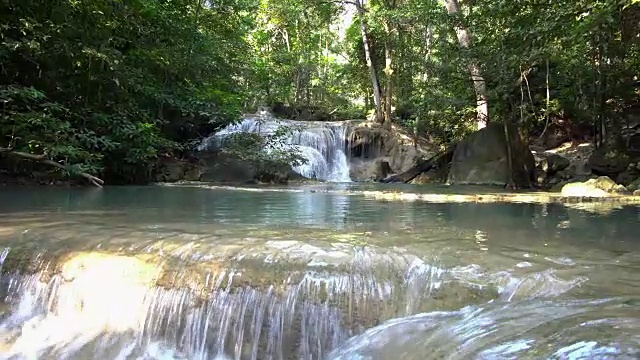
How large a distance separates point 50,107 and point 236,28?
968cm

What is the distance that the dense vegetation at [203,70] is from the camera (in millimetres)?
9328

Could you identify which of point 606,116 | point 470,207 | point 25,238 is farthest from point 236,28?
point 25,238

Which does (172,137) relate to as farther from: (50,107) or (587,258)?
(587,258)

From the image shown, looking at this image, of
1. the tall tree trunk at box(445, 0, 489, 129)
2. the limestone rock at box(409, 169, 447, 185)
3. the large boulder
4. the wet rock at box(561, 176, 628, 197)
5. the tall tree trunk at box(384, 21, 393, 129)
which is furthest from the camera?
the tall tree trunk at box(384, 21, 393, 129)

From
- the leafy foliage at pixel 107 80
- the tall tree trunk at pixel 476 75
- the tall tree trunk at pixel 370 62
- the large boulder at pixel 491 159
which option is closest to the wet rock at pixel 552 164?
the large boulder at pixel 491 159

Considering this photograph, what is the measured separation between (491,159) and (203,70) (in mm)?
8480

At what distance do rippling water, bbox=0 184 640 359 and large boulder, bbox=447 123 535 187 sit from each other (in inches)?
338

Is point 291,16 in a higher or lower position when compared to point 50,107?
higher

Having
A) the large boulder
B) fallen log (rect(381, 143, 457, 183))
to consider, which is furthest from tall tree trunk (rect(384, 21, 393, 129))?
the large boulder

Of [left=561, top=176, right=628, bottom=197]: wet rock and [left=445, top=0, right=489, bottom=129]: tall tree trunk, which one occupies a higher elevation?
[left=445, top=0, right=489, bottom=129]: tall tree trunk

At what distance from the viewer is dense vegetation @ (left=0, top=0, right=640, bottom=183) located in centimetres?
933

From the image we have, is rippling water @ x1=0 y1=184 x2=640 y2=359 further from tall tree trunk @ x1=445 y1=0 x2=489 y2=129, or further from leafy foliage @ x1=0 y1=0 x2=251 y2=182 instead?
tall tree trunk @ x1=445 y1=0 x2=489 y2=129

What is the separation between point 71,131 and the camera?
10.5 meters

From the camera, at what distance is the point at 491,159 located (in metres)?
14.2
